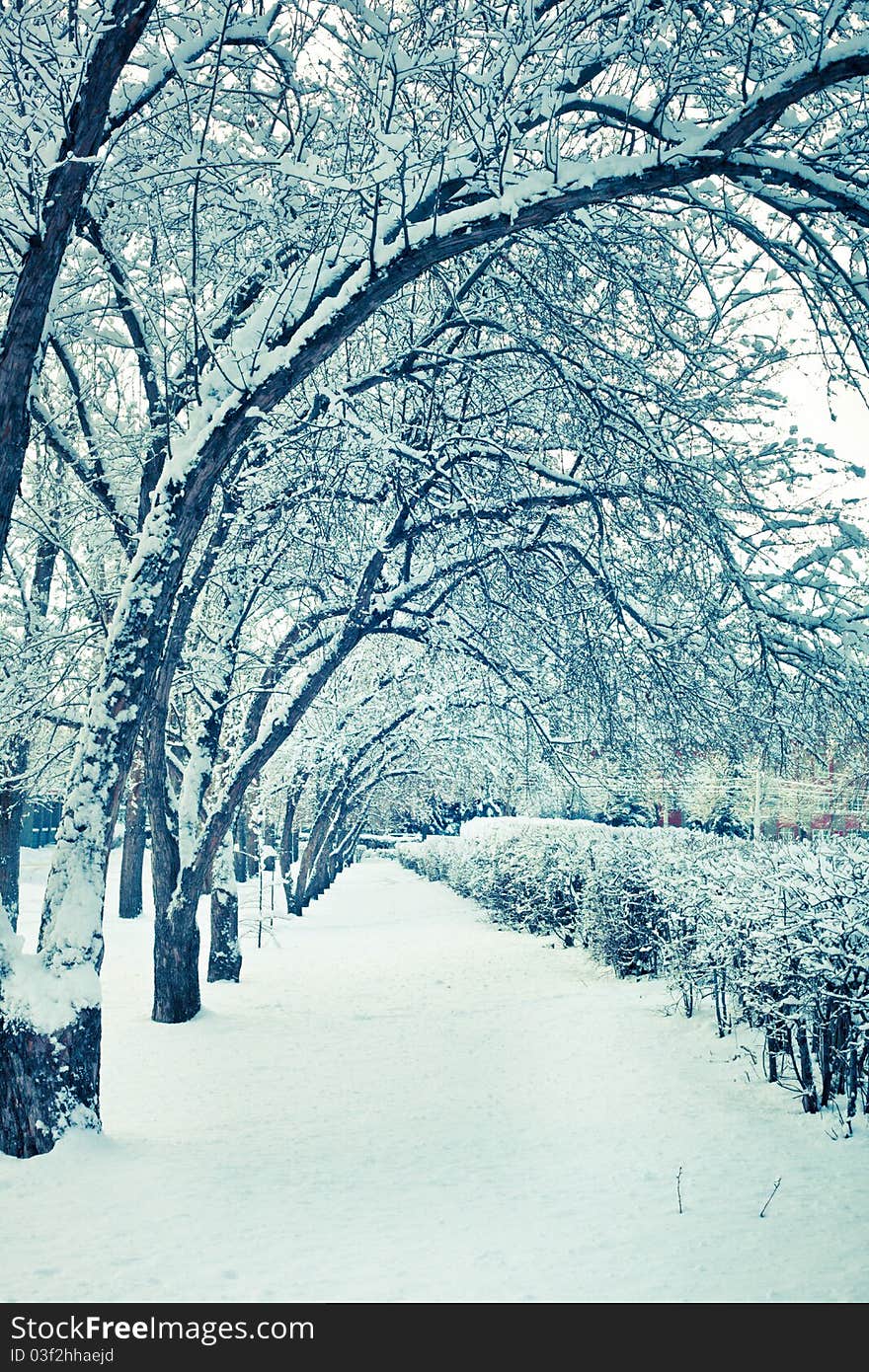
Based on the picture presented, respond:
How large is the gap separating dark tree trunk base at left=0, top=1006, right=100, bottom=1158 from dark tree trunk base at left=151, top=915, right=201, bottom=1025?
5001 mm

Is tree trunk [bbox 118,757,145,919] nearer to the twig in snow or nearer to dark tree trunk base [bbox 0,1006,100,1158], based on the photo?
dark tree trunk base [bbox 0,1006,100,1158]

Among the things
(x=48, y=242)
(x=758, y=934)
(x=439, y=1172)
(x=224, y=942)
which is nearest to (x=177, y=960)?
(x=224, y=942)

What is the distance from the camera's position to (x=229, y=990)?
12.5m

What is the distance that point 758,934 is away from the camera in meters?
6.48

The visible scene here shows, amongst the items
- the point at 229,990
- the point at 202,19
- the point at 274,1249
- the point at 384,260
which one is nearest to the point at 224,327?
the point at 202,19

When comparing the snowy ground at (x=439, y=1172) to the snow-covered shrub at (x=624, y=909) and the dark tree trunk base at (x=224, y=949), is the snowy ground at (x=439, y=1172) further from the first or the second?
the dark tree trunk base at (x=224, y=949)

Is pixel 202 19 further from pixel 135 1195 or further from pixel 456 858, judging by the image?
pixel 456 858

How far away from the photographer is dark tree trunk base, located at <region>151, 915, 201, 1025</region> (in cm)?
1001

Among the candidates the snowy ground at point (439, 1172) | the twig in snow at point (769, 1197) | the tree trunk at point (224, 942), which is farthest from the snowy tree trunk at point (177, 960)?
the twig in snow at point (769, 1197)

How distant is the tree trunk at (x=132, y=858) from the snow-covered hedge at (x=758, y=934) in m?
12.5

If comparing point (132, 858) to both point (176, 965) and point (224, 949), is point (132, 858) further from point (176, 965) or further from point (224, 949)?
point (176, 965)

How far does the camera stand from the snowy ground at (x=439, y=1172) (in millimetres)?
3691

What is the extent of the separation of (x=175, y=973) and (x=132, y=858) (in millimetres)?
15522
